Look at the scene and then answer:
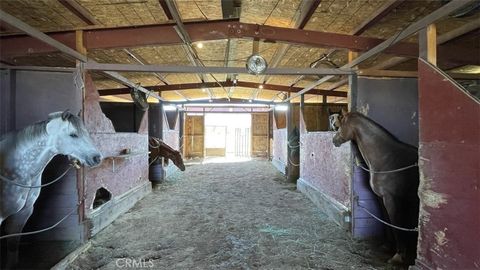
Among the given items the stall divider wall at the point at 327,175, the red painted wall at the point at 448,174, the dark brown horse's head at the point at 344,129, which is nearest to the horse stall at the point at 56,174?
the dark brown horse's head at the point at 344,129

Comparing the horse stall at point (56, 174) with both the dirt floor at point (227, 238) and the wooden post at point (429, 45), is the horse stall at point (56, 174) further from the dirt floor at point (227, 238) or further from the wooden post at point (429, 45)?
the wooden post at point (429, 45)

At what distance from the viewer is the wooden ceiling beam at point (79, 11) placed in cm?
217

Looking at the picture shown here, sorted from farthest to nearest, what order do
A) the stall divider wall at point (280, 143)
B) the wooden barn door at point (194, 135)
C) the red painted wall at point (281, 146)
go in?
the wooden barn door at point (194, 135)
the stall divider wall at point (280, 143)
the red painted wall at point (281, 146)

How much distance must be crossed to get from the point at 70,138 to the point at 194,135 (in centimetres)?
942

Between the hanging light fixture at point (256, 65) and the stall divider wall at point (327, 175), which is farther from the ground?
the hanging light fixture at point (256, 65)

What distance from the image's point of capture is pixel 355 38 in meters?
2.85

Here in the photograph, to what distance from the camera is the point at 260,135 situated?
38.7 ft

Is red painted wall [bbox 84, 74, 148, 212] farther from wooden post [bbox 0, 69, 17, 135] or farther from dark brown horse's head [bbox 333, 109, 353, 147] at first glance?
dark brown horse's head [bbox 333, 109, 353, 147]

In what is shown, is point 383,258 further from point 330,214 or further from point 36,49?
point 36,49

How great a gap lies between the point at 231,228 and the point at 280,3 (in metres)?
2.64

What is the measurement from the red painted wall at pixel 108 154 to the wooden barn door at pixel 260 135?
744 centimetres

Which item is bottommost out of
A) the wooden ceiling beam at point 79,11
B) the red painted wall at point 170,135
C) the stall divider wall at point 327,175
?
the stall divider wall at point 327,175

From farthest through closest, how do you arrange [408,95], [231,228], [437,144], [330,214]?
[330,214] → [231,228] → [408,95] → [437,144]

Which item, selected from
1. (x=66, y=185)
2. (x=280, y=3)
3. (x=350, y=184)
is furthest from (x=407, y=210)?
(x=66, y=185)
